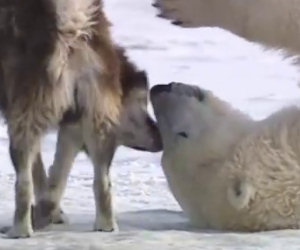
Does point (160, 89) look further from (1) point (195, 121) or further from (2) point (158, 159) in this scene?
(2) point (158, 159)

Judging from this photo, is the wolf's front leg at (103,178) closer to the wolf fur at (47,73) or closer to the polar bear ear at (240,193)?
the wolf fur at (47,73)

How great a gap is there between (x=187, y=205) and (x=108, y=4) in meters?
10.2

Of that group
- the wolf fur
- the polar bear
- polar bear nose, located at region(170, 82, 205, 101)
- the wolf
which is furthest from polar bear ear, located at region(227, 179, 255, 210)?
polar bear nose, located at region(170, 82, 205, 101)

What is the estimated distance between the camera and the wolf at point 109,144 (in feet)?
18.1

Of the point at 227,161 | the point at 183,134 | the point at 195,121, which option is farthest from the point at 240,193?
the point at 195,121

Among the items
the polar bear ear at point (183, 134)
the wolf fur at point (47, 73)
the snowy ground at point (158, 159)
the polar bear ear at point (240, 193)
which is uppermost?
the wolf fur at point (47, 73)

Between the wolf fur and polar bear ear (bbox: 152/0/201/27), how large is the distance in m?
1.00

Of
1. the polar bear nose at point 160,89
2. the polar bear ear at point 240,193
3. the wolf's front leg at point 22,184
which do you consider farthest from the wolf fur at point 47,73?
the polar bear nose at point 160,89

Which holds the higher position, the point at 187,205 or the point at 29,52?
the point at 29,52

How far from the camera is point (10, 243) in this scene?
5109 mm

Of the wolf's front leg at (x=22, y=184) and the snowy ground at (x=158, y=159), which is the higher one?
the wolf's front leg at (x=22, y=184)

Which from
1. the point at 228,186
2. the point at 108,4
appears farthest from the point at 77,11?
the point at 108,4

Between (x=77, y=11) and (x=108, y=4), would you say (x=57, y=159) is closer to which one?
(x=77, y=11)

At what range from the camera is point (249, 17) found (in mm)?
6449
